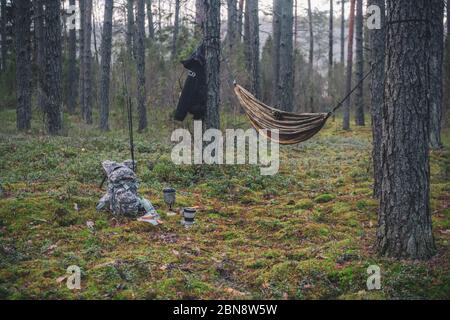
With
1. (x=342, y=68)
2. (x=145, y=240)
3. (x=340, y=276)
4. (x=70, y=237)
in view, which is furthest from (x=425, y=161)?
(x=342, y=68)

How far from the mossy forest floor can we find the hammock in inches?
33.7

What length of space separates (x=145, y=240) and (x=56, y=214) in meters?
1.11

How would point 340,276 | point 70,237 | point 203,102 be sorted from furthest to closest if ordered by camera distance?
point 203,102, point 70,237, point 340,276

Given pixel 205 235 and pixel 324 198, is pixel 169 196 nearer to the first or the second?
pixel 205 235

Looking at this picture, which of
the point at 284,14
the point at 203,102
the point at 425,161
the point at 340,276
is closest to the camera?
the point at 340,276

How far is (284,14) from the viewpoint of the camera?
1070cm

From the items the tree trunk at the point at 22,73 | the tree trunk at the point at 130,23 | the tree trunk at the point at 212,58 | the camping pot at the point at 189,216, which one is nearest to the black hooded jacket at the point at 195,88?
the tree trunk at the point at 212,58

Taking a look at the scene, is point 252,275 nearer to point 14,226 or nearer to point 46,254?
point 46,254

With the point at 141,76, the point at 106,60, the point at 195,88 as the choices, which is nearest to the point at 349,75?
the point at 141,76

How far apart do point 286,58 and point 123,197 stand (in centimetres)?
676

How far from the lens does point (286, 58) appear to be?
1042 centimetres

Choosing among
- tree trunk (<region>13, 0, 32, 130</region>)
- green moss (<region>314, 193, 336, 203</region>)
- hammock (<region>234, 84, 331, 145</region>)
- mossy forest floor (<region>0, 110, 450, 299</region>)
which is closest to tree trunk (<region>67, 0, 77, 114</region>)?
tree trunk (<region>13, 0, 32, 130</region>)

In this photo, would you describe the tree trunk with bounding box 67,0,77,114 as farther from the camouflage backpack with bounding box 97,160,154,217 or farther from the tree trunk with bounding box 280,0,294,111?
the camouflage backpack with bounding box 97,160,154,217

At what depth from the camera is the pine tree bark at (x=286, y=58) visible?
10430 mm
